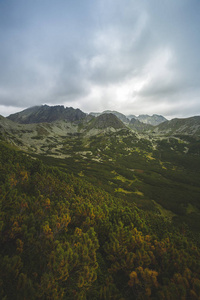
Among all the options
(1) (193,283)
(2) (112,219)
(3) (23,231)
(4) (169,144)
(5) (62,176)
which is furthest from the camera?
(4) (169,144)

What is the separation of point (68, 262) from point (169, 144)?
201808mm

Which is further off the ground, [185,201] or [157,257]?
[157,257]

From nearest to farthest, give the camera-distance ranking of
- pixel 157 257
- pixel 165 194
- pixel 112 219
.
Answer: pixel 157 257, pixel 112 219, pixel 165 194

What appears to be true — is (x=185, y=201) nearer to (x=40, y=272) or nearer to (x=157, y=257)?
(x=157, y=257)

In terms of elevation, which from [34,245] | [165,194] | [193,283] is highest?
[34,245]

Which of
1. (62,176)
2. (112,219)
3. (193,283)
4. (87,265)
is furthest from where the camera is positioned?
(62,176)

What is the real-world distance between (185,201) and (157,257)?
54930mm

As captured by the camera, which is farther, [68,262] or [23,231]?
[23,231]

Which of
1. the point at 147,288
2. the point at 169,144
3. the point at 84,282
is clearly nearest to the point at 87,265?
the point at 84,282

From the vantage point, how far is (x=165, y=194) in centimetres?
6078

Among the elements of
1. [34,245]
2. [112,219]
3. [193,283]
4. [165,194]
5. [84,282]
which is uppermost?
[34,245]

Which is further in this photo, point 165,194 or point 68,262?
point 165,194

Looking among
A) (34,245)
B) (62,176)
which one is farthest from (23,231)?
(62,176)

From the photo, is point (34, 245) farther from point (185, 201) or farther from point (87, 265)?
point (185, 201)
